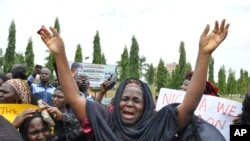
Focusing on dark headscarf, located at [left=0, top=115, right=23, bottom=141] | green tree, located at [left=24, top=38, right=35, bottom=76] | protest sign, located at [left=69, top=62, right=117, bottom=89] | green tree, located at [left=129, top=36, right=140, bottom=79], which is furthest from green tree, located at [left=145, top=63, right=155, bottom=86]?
dark headscarf, located at [left=0, top=115, right=23, bottom=141]

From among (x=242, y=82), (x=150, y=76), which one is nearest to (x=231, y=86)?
(x=242, y=82)

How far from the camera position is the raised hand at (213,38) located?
8.77ft

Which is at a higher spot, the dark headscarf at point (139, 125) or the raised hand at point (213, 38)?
the raised hand at point (213, 38)

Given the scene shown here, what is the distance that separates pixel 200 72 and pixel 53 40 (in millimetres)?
1134

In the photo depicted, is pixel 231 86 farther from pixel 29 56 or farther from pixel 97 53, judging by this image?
pixel 29 56

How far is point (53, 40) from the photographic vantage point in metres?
2.98

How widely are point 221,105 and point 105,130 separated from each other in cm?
165

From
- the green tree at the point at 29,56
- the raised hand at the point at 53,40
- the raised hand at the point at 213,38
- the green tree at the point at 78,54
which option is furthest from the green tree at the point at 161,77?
the raised hand at the point at 213,38

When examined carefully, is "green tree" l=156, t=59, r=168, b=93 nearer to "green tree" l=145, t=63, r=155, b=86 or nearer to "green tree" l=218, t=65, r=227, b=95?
"green tree" l=218, t=65, r=227, b=95

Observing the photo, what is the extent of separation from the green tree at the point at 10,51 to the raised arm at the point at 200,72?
122 ft

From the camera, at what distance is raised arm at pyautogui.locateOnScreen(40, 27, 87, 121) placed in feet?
9.35

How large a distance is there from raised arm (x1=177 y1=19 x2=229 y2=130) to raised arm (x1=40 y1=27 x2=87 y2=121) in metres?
0.72

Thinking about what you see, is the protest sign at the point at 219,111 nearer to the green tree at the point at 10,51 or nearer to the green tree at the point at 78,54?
the green tree at the point at 10,51

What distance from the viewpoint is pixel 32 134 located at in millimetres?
3016
